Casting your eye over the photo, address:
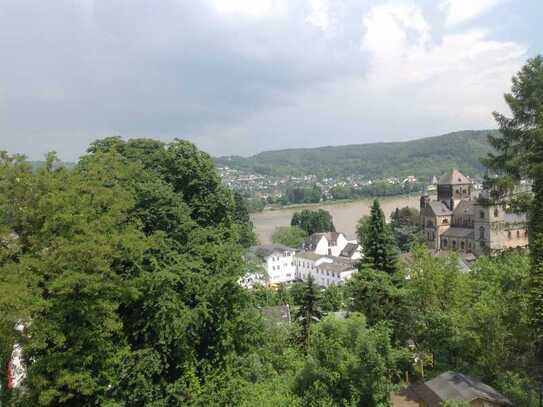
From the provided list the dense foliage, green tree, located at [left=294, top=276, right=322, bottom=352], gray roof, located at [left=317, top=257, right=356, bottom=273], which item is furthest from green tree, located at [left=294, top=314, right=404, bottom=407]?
the dense foliage

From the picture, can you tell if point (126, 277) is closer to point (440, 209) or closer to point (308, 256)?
point (308, 256)

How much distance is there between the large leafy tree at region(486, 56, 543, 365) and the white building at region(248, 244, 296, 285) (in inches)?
1741

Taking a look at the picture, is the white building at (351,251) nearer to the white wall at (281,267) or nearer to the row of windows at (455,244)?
the white wall at (281,267)

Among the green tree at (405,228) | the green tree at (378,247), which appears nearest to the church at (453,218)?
the green tree at (405,228)

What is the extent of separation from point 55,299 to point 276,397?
210 inches

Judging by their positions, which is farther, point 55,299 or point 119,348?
point 119,348

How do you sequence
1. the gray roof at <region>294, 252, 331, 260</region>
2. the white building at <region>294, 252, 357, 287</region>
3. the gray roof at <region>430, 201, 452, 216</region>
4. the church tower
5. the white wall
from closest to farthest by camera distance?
1. the white building at <region>294, 252, 357, 287</region>
2. the gray roof at <region>294, 252, 331, 260</region>
3. the white wall
4. the gray roof at <region>430, 201, 452, 216</region>
5. the church tower

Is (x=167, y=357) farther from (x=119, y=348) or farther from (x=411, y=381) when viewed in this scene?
(x=411, y=381)

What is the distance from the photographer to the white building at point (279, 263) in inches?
2351

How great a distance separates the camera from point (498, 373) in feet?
50.9

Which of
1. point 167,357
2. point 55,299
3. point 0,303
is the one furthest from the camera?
point 167,357

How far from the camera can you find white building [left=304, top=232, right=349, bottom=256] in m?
66.9

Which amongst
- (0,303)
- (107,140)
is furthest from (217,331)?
(107,140)

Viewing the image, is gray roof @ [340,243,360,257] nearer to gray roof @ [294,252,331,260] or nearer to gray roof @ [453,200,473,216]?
gray roof @ [294,252,331,260]
